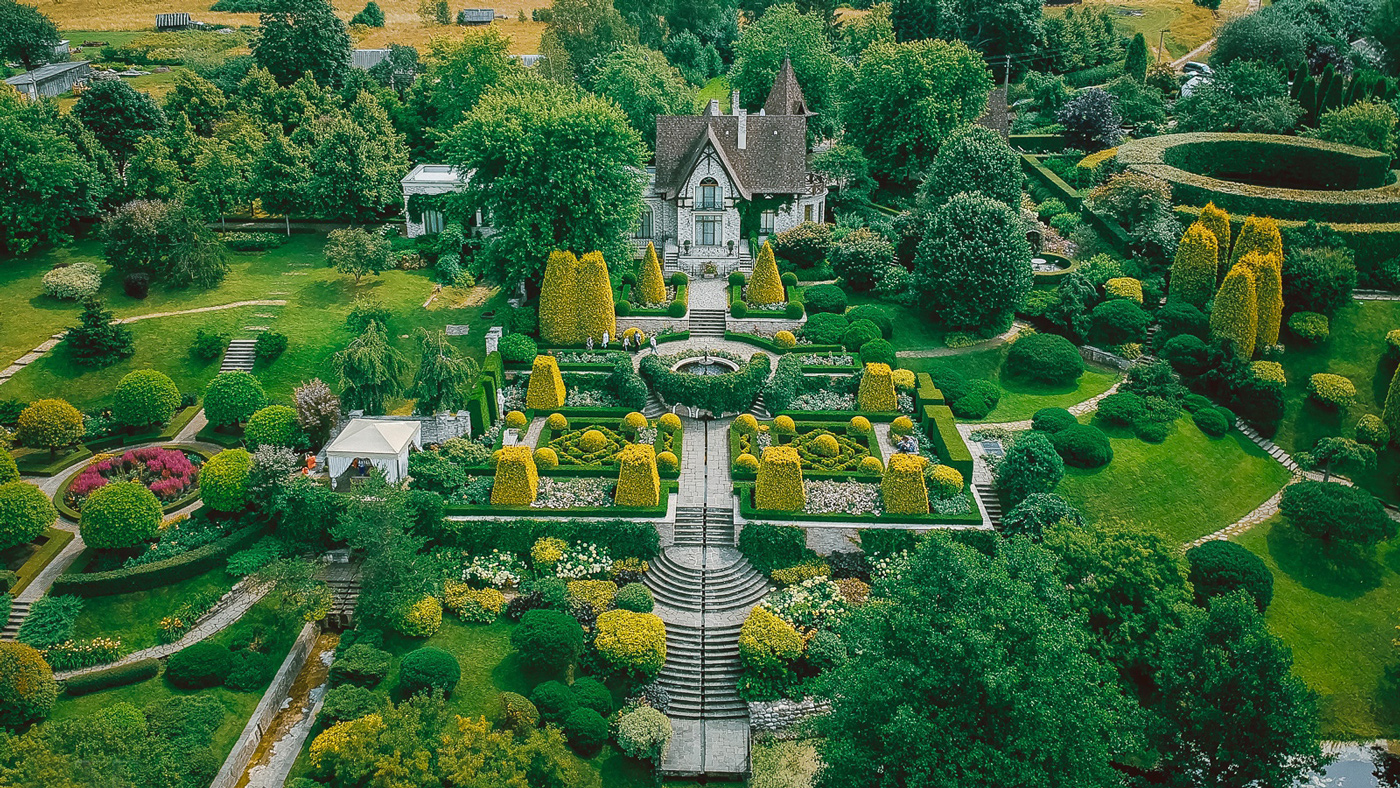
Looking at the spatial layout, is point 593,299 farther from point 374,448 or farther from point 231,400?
point 231,400

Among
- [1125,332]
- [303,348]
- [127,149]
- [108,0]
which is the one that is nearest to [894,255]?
[1125,332]

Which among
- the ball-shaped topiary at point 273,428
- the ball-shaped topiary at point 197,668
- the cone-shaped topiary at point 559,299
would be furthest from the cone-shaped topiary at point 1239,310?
the ball-shaped topiary at point 197,668

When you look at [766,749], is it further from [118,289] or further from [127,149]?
[127,149]

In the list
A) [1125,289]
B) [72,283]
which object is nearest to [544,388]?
[72,283]

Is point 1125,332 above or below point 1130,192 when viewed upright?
below

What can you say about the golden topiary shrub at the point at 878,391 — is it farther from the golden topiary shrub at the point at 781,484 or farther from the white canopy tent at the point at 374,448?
the white canopy tent at the point at 374,448

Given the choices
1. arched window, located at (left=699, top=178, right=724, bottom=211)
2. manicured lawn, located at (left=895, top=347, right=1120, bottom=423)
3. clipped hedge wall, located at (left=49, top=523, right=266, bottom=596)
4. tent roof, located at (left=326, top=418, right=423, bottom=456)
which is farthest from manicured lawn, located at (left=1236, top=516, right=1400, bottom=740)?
clipped hedge wall, located at (left=49, top=523, right=266, bottom=596)

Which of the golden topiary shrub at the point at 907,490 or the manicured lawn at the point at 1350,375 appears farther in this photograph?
the manicured lawn at the point at 1350,375
